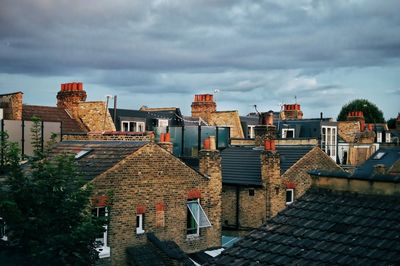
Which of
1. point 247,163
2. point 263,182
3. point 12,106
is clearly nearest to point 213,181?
point 263,182

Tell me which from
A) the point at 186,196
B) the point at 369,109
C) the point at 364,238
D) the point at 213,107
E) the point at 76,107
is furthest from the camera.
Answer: the point at 369,109

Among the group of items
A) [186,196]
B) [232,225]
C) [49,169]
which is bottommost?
[232,225]

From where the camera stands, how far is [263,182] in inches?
1158

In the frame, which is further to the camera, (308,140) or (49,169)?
(308,140)

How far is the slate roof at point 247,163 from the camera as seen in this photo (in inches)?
1207

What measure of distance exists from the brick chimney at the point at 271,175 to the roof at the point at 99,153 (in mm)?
8362

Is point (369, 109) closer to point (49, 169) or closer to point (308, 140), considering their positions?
point (308, 140)

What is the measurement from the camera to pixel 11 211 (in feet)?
49.9

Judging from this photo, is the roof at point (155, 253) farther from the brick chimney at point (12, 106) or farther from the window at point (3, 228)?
the brick chimney at point (12, 106)

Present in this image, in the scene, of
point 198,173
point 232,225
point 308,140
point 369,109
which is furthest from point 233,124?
point 369,109

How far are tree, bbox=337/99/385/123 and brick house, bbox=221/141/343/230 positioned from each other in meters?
74.3

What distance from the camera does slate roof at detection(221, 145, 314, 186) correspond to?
101 ft

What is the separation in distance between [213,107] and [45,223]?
34825 millimetres

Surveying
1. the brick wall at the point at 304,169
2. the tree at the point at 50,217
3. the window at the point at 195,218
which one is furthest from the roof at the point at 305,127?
the tree at the point at 50,217
